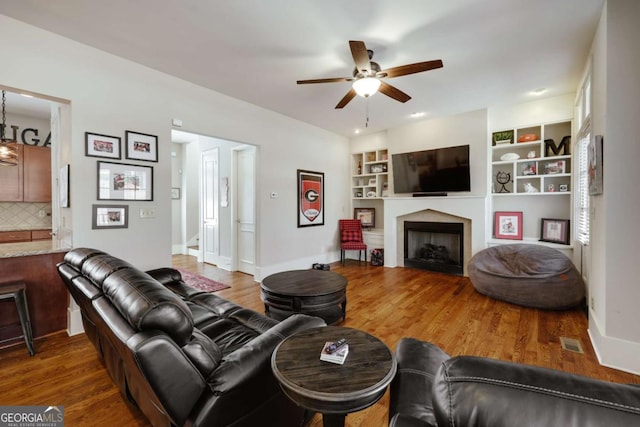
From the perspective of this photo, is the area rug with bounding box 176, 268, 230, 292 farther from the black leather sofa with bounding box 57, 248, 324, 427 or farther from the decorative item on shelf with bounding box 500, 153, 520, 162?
the decorative item on shelf with bounding box 500, 153, 520, 162

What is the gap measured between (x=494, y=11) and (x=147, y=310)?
3.17 meters

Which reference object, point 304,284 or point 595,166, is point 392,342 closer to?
point 304,284

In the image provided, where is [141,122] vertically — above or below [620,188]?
above

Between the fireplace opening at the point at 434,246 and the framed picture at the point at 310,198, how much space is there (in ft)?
5.88

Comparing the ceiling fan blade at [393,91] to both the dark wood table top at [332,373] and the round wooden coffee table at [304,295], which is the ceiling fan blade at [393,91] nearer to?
the round wooden coffee table at [304,295]

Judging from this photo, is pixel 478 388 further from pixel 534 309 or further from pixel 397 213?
pixel 397 213

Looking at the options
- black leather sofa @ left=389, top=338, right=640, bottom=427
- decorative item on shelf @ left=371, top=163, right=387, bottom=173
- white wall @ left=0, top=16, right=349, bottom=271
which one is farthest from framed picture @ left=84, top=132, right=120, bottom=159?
decorative item on shelf @ left=371, top=163, right=387, bottom=173

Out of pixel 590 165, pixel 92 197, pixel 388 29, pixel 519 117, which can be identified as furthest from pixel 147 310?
pixel 519 117

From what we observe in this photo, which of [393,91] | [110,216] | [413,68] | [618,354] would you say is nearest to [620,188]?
[618,354]

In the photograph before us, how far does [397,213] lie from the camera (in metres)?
5.48

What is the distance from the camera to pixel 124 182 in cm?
300

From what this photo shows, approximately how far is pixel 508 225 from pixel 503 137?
148 cm

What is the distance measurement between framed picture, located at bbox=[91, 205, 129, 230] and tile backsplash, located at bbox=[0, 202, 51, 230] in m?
3.44

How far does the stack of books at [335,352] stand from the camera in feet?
3.80
